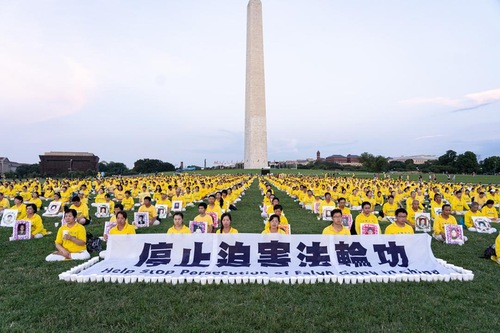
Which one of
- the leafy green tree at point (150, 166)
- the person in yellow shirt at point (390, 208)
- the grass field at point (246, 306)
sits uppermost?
the leafy green tree at point (150, 166)

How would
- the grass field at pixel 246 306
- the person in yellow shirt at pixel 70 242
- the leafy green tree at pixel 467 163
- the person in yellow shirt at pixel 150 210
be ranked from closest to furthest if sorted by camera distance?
the grass field at pixel 246 306
the person in yellow shirt at pixel 70 242
the person in yellow shirt at pixel 150 210
the leafy green tree at pixel 467 163

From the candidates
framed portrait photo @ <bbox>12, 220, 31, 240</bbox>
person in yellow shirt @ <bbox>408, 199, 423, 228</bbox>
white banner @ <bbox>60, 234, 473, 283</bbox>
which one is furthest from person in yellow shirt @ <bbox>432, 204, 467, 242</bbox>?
framed portrait photo @ <bbox>12, 220, 31, 240</bbox>

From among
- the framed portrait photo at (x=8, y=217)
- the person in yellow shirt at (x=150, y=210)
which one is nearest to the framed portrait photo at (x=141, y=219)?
the person in yellow shirt at (x=150, y=210)

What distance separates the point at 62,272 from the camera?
22.1ft

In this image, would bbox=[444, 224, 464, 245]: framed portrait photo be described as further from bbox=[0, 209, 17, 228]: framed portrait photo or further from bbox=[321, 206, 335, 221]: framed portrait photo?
bbox=[0, 209, 17, 228]: framed portrait photo

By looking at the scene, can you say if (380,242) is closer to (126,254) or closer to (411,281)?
(411,281)

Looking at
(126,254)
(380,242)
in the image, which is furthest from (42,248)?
(380,242)

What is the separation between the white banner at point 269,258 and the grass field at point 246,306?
0.34 m

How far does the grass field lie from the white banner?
339mm

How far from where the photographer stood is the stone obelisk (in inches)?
2287

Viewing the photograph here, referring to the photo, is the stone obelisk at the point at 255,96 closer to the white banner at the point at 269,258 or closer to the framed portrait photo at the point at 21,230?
the framed portrait photo at the point at 21,230

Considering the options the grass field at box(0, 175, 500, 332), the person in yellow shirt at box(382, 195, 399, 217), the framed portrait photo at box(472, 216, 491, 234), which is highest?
the person in yellow shirt at box(382, 195, 399, 217)

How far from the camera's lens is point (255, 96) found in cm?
6072

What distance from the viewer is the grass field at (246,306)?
4.73 m
